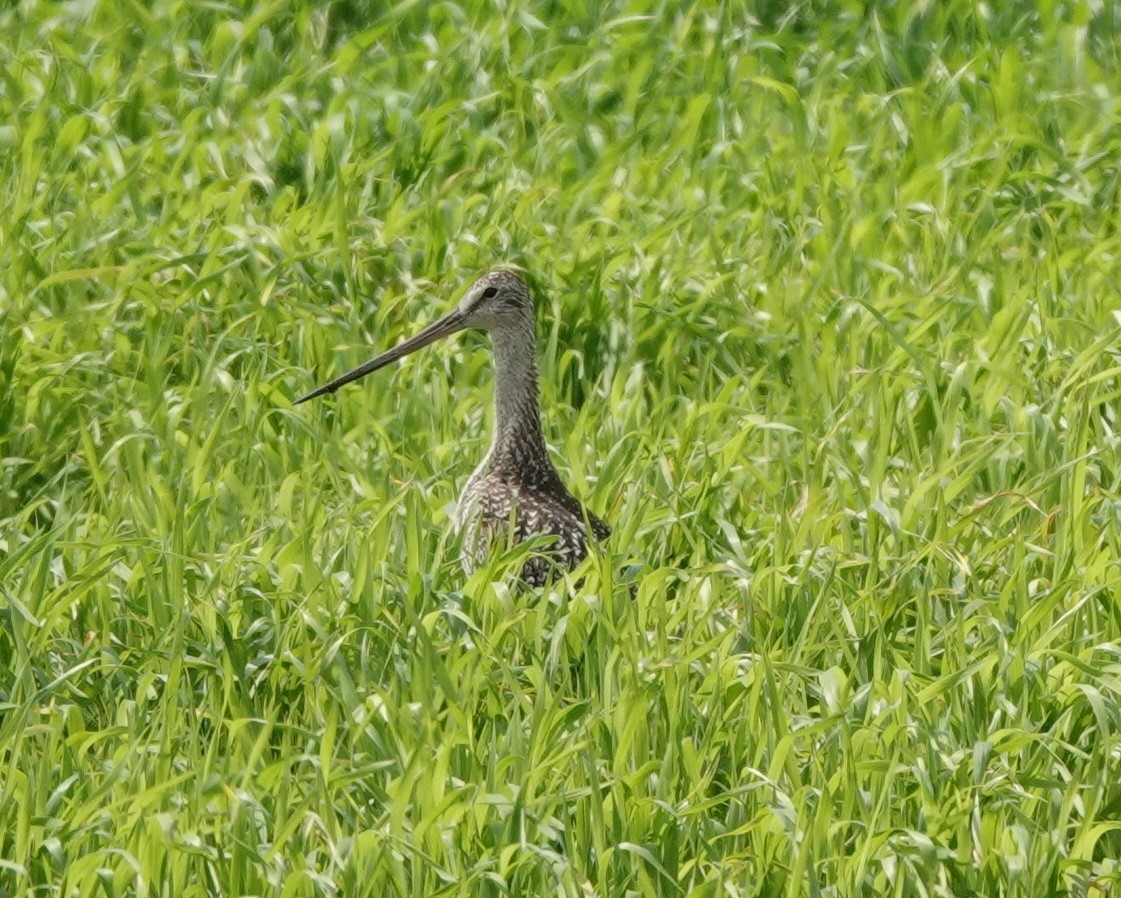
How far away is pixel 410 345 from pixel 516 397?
38cm

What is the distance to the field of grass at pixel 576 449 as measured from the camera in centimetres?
447

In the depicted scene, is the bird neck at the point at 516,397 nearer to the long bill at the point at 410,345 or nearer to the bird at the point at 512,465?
the bird at the point at 512,465

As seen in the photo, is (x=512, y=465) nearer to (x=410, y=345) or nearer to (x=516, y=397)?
(x=516, y=397)

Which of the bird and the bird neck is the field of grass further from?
the bird neck

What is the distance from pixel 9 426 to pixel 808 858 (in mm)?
3132

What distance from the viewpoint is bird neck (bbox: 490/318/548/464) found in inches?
239

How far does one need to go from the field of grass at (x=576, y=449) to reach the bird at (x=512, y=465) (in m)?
0.13

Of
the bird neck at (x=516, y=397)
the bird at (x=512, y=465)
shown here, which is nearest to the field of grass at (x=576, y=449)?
the bird at (x=512, y=465)

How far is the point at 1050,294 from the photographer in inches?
281


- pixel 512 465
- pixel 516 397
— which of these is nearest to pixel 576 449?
pixel 516 397

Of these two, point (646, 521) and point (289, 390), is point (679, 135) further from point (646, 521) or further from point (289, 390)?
point (646, 521)

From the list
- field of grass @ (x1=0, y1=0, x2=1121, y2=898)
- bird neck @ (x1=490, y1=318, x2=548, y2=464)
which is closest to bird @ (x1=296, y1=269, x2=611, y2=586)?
bird neck @ (x1=490, y1=318, x2=548, y2=464)

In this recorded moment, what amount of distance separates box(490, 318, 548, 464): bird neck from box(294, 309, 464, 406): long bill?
0.46 ft

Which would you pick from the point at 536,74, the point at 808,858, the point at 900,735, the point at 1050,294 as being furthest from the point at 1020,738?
the point at 536,74
